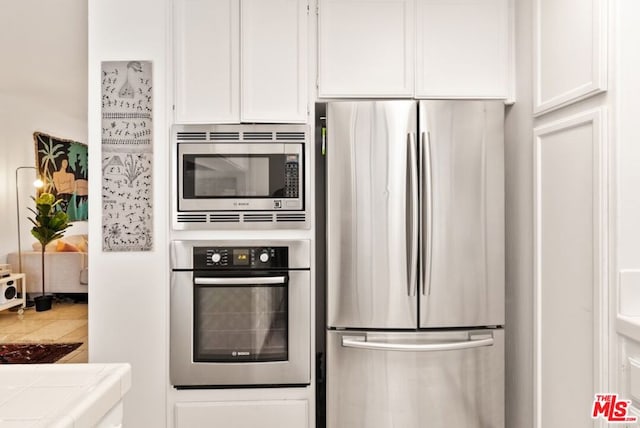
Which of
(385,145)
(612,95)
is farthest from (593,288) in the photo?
(385,145)

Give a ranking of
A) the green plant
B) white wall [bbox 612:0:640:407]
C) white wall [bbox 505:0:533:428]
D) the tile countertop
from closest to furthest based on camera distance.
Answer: the tile countertop → white wall [bbox 612:0:640:407] → white wall [bbox 505:0:533:428] → the green plant

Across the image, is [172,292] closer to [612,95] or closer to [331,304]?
[331,304]

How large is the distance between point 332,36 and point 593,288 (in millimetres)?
1530

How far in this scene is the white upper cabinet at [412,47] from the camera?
87.7 inches

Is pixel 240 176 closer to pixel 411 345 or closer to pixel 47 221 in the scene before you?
pixel 411 345

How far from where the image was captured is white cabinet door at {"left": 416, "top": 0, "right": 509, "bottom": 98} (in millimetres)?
2232

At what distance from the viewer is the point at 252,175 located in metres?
2.22

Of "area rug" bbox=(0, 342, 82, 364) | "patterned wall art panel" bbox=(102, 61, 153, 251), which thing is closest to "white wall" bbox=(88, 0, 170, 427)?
"patterned wall art panel" bbox=(102, 61, 153, 251)

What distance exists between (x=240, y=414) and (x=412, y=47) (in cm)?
190

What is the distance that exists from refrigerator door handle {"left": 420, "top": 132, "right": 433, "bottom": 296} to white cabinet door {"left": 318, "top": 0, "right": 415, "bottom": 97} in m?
0.32

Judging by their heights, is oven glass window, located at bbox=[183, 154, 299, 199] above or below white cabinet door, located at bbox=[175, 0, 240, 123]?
below

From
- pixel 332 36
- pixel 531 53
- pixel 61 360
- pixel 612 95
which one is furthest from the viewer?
pixel 61 360

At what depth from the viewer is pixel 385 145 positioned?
2.16 m

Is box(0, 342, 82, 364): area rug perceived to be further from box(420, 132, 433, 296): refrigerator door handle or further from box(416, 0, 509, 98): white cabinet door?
box(416, 0, 509, 98): white cabinet door
